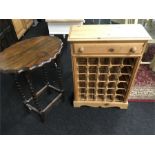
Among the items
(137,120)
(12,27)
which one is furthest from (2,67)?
(12,27)

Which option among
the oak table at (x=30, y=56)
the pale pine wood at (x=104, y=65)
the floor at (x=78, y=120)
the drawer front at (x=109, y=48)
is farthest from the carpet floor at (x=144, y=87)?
the oak table at (x=30, y=56)

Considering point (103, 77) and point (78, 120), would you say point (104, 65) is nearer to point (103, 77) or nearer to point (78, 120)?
point (103, 77)

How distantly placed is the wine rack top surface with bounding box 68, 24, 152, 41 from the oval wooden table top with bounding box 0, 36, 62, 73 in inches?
8.3

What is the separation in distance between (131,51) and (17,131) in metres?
1.27

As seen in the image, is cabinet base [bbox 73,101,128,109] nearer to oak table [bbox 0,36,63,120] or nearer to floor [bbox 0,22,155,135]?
floor [bbox 0,22,155,135]

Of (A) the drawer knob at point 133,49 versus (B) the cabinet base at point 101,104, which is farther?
(B) the cabinet base at point 101,104

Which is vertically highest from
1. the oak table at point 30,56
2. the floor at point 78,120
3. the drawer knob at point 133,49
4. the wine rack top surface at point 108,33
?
the wine rack top surface at point 108,33

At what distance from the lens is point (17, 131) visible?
1546 millimetres

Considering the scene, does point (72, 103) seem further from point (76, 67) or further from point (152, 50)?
point (152, 50)

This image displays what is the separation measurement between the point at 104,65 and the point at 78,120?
0.63 m

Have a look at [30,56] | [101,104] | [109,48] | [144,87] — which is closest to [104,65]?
[109,48]

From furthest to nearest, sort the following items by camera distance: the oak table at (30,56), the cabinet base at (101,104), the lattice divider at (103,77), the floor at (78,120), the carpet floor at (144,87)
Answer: the carpet floor at (144,87) → the cabinet base at (101,104) → the floor at (78,120) → the lattice divider at (103,77) → the oak table at (30,56)

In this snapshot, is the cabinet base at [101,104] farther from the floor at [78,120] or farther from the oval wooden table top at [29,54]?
the oval wooden table top at [29,54]

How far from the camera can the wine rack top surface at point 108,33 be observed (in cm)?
118
